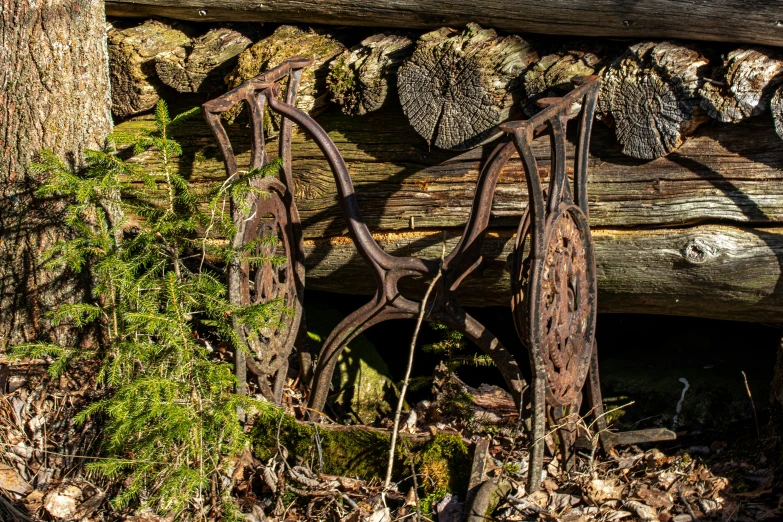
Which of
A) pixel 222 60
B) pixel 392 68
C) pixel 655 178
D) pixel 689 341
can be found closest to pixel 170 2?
pixel 222 60

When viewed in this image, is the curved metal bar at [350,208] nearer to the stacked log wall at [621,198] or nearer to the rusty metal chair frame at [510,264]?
the rusty metal chair frame at [510,264]

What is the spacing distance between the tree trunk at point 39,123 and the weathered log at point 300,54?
0.67 metres

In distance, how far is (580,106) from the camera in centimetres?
362

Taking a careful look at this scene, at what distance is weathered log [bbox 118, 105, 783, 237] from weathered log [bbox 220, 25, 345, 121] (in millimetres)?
193

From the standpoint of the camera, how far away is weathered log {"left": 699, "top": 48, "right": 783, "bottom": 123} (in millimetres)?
3416

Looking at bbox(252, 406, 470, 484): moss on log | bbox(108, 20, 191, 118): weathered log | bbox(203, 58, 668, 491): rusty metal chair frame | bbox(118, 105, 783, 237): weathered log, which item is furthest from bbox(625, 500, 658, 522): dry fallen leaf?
bbox(108, 20, 191, 118): weathered log

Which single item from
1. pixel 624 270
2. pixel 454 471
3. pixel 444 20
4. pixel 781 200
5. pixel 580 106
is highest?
pixel 444 20

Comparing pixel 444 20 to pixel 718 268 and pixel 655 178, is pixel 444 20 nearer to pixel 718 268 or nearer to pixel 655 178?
pixel 655 178

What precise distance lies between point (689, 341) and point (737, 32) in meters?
1.77

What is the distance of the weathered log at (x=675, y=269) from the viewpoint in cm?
369

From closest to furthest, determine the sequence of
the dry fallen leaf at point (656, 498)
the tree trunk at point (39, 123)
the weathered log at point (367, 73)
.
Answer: the dry fallen leaf at point (656, 498)
the tree trunk at point (39, 123)
the weathered log at point (367, 73)

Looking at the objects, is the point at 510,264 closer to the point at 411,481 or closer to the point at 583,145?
the point at 583,145

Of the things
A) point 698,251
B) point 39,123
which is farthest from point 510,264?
point 39,123

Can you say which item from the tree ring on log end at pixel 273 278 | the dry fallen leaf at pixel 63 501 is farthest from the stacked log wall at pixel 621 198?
the dry fallen leaf at pixel 63 501
